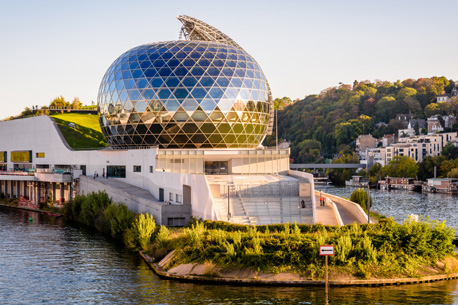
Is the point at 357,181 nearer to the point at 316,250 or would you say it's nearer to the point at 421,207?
the point at 421,207

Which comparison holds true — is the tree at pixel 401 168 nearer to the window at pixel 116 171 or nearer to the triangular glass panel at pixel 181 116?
the window at pixel 116 171

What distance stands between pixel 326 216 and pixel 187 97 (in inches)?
735

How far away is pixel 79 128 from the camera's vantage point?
86188 mm

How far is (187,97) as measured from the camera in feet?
185

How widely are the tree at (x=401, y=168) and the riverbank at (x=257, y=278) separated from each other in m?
107

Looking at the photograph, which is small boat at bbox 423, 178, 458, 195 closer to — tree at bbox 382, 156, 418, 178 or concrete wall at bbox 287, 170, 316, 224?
tree at bbox 382, 156, 418, 178

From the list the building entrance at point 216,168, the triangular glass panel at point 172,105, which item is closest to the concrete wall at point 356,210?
the building entrance at point 216,168

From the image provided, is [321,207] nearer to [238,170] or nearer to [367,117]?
[238,170]

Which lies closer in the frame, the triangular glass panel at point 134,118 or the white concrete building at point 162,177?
the white concrete building at point 162,177

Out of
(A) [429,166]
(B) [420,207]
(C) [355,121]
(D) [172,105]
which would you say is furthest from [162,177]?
(C) [355,121]

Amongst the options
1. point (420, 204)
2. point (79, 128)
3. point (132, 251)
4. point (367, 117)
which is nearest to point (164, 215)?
point (132, 251)

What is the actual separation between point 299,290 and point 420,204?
62.4m

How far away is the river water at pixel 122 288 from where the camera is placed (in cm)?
2856

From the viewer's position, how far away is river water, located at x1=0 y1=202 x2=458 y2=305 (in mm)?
28561
